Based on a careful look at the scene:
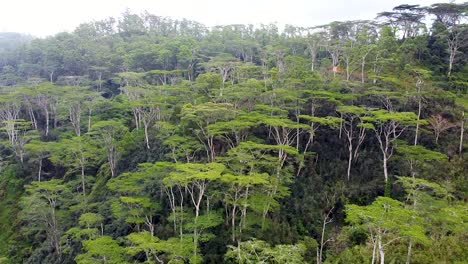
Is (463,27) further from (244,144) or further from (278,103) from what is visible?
(244,144)

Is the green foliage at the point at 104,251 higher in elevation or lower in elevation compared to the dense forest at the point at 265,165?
lower

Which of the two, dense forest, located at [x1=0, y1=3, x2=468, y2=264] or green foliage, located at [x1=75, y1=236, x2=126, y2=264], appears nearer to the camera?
dense forest, located at [x1=0, y1=3, x2=468, y2=264]

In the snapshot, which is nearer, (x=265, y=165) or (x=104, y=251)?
(x=104, y=251)

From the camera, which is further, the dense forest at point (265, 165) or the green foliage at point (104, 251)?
the green foliage at point (104, 251)

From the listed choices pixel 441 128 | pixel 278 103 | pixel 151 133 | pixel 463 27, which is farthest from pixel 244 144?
pixel 463 27

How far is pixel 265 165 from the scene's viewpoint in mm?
21938

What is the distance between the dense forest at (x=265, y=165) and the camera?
18.8 meters

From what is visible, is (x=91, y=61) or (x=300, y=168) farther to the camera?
(x=91, y=61)

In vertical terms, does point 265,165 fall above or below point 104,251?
above

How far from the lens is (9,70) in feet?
173

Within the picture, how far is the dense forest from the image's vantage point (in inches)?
742

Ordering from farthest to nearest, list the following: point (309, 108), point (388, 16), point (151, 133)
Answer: point (388, 16)
point (151, 133)
point (309, 108)

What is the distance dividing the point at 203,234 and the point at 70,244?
11994 millimetres

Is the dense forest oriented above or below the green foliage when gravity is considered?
above
